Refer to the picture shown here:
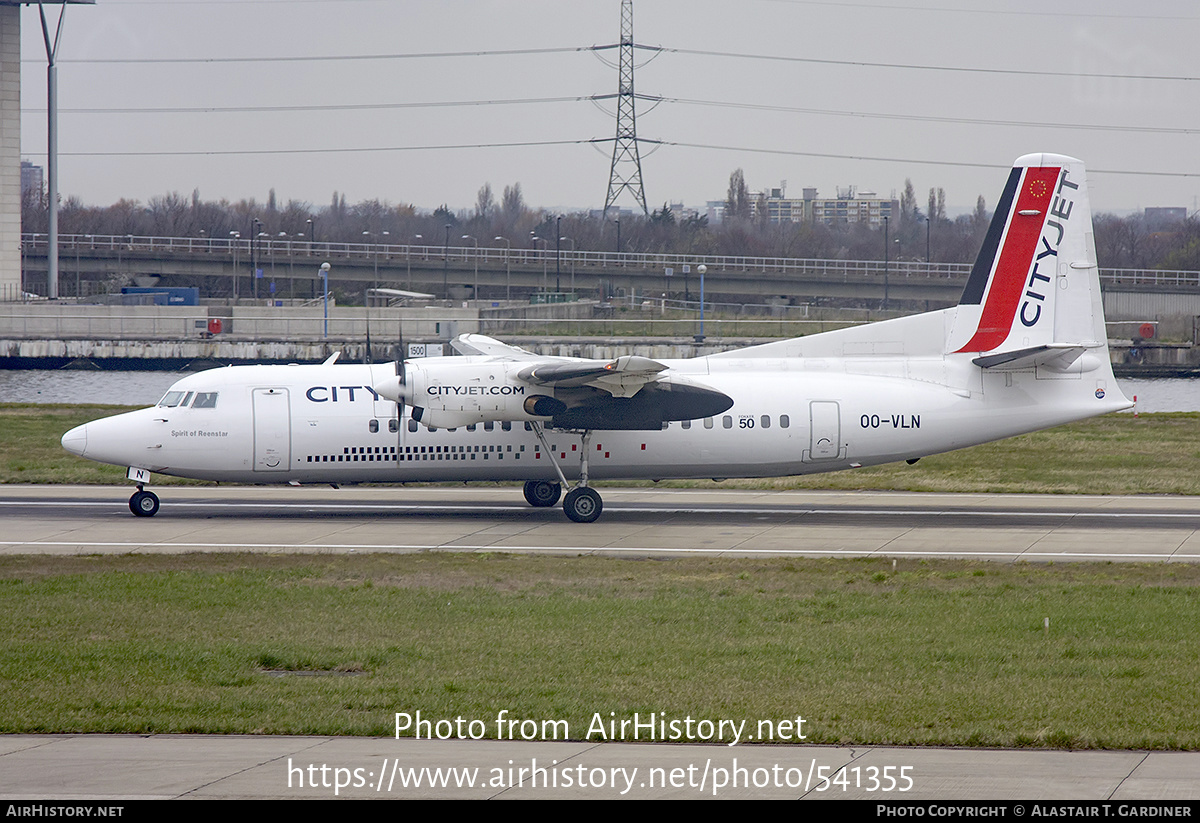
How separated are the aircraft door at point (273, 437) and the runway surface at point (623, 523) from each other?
128 cm

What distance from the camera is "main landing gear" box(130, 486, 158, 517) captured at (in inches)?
989

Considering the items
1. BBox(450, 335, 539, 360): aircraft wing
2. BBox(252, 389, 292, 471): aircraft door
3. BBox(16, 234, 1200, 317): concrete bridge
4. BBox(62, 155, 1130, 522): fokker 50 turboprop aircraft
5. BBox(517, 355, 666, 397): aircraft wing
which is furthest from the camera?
BBox(16, 234, 1200, 317): concrete bridge

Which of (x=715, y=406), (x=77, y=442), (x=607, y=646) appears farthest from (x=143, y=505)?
(x=607, y=646)

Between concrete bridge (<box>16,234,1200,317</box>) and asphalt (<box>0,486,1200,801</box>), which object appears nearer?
asphalt (<box>0,486,1200,801</box>)

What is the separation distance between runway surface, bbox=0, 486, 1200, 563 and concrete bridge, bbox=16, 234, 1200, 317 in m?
62.1

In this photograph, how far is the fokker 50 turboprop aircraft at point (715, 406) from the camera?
24.2 m

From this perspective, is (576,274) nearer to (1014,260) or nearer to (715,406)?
(1014,260)

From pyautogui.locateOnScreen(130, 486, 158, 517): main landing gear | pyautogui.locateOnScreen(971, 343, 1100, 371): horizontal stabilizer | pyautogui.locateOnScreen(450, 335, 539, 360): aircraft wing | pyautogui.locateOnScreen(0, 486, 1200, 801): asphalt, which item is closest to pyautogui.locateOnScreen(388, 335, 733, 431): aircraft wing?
pyautogui.locateOnScreen(450, 335, 539, 360): aircraft wing

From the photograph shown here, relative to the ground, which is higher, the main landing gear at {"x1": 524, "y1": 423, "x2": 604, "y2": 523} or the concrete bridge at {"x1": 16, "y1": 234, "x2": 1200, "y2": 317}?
the concrete bridge at {"x1": 16, "y1": 234, "x2": 1200, "y2": 317}

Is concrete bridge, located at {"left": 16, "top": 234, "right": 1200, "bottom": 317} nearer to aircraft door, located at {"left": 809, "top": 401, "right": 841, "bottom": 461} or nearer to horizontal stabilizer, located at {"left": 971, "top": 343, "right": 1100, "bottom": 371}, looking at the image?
horizontal stabilizer, located at {"left": 971, "top": 343, "right": 1100, "bottom": 371}

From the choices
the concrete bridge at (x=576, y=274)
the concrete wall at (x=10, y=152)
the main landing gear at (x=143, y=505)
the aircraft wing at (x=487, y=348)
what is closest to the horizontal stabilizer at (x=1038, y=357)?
the aircraft wing at (x=487, y=348)

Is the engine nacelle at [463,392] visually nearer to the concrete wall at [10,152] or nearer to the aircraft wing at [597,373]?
the aircraft wing at [597,373]

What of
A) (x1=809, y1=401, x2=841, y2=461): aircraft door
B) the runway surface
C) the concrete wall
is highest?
the concrete wall

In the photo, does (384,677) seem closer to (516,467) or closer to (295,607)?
(295,607)
